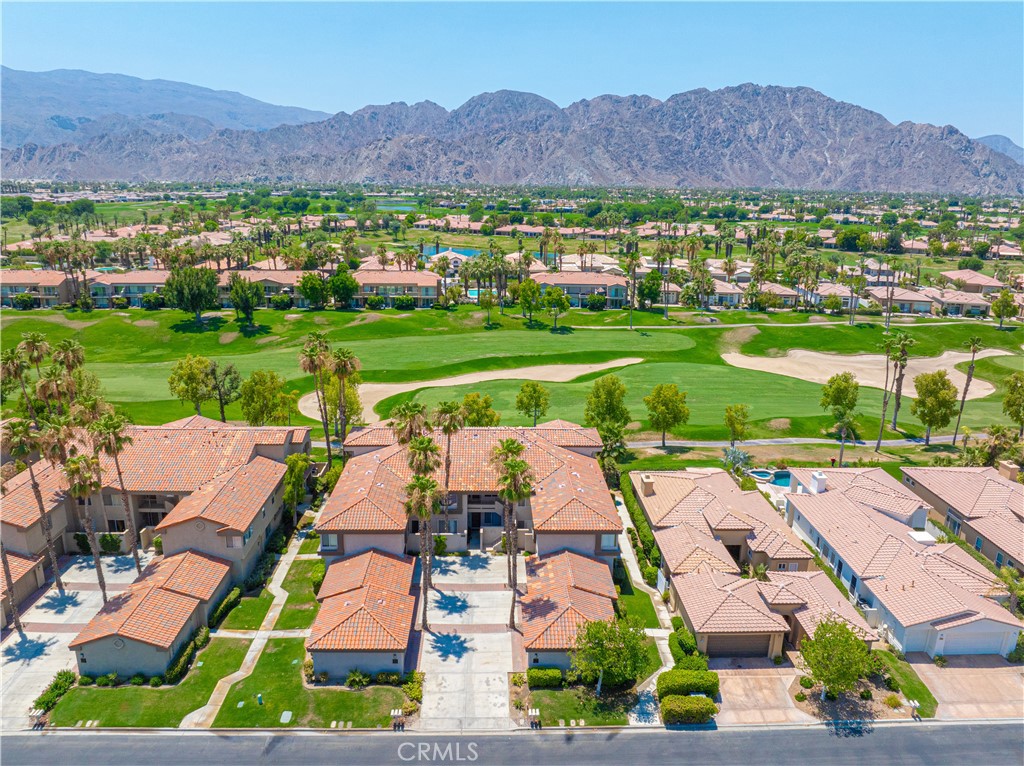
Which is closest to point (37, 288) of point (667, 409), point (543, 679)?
point (667, 409)

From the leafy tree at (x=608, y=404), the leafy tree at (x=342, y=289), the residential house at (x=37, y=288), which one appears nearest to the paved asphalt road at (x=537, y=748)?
the leafy tree at (x=608, y=404)

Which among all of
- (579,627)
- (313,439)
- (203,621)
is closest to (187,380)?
(313,439)

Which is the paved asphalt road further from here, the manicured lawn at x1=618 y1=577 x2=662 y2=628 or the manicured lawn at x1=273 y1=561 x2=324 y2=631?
the manicured lawn at x1=618 y1=577 x2=662 y2=628

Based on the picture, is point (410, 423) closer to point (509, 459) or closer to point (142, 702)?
point (509, 459)

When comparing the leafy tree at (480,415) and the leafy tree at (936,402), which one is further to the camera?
the leafy tree at (936,402)

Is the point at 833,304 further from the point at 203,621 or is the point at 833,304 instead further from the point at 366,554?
the point at 203,621

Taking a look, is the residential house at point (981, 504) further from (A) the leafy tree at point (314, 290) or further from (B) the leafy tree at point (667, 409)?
(A) the leafy tree at point (314, 290)
